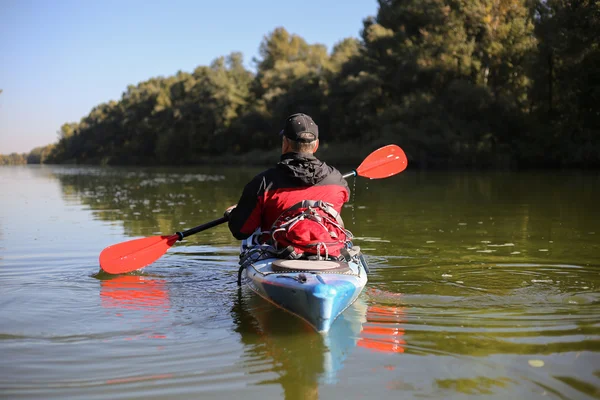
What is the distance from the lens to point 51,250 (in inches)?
320

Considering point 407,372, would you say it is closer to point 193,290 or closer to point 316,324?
point 316,324

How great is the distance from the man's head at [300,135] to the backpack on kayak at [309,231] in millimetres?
418

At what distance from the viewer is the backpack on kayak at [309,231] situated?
4.74 meters

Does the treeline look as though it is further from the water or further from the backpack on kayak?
the backpack on kayak

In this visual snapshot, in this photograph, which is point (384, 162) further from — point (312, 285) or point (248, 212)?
point (312, 285)

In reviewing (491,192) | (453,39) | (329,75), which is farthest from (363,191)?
(329,75)

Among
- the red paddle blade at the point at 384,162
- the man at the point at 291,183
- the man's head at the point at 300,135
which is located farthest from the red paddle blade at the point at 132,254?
the red paddle blade at the point at 384,162

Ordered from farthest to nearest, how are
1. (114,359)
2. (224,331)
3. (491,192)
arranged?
(491,192) < (224,331) < (114,359)

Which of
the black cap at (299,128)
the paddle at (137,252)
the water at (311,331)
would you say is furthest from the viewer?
the paddle at (137,252)

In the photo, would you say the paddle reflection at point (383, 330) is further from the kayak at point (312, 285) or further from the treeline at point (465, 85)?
the treeline at point (465, 85)

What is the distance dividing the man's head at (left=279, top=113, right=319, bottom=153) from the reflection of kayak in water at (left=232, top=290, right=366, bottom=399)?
4.24 ft

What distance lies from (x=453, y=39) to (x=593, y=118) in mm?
9831

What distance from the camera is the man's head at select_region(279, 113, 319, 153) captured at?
471 cm

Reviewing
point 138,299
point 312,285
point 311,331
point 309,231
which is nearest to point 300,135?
point 309,231
